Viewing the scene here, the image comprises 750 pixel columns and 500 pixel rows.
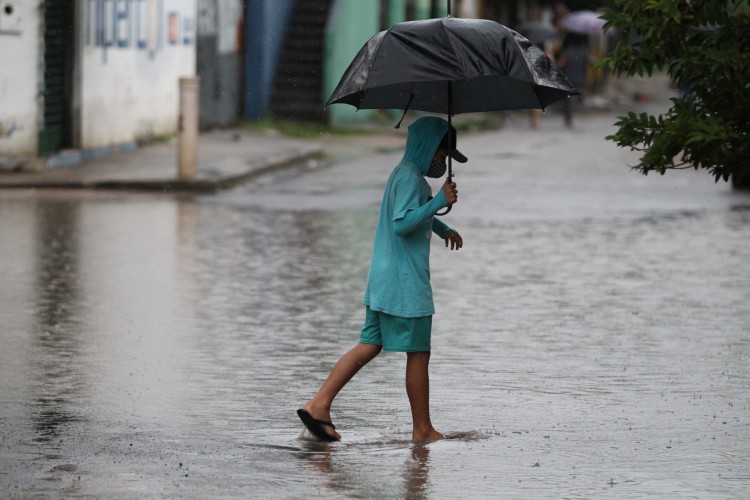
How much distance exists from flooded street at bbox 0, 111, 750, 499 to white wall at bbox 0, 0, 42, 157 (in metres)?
2.09

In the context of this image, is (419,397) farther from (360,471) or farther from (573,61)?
(573,61)

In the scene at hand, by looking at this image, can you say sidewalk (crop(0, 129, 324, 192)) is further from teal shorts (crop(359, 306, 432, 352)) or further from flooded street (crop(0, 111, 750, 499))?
teal shorts (crop(359, 306, 432, 352))

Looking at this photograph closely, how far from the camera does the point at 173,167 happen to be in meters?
21.6

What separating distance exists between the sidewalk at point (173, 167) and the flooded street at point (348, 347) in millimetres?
1295

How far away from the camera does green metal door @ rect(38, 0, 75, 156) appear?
21.1m

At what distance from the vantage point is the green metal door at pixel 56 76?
69.3ft

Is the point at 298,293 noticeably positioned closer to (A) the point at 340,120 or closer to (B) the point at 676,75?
(B) the point at 676,75

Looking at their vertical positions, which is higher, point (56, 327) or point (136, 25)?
point (136, 25)

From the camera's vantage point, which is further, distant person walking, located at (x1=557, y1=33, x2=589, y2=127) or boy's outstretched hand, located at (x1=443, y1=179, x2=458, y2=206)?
distant person walking, located at (x1=557, y1=33, x2=589, y2=127)

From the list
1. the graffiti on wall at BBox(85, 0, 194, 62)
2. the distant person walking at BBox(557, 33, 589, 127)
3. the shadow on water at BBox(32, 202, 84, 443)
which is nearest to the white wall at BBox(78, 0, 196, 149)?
the graffiti on wall at BBox(85, 0, 194, 62)

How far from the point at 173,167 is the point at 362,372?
13052 millimetres

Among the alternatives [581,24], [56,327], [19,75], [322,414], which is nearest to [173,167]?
[19,75]

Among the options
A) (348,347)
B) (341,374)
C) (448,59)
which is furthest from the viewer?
(348,347)

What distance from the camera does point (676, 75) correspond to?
7078mm
